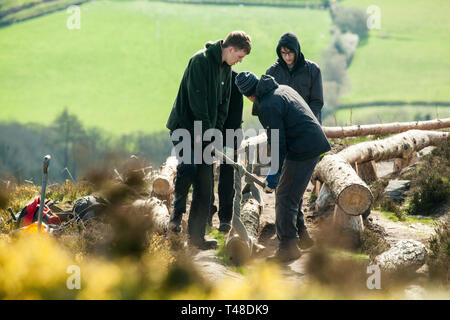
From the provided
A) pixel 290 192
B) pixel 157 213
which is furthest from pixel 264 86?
pixel 157 213

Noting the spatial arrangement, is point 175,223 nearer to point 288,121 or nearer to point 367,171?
point 288,121

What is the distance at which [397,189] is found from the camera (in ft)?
29.6

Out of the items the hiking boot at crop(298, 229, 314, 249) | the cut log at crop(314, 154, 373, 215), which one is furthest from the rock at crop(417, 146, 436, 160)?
the hiking boot at crop(298, 229, 314, 249)

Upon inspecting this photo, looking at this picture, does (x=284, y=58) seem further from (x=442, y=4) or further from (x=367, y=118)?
(x=442, y=4)

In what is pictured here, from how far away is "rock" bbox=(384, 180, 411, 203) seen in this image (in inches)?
342

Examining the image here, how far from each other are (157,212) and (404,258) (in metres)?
2.83

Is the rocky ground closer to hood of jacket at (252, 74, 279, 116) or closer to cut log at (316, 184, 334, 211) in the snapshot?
cut log at (316, 184, 334, 211)

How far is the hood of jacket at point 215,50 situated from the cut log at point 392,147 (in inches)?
156

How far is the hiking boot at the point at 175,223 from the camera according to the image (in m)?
5.67

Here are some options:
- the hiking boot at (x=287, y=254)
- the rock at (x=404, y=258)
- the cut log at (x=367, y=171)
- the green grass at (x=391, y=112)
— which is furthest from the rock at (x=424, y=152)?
the green grass at (x=391, y=112)

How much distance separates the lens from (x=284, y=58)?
6090 millimetres

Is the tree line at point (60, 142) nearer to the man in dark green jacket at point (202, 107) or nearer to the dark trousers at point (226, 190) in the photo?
the dark trousers at point (226, 190)

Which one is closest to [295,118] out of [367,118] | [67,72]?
[367,118]

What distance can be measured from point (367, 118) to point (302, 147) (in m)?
38.8
